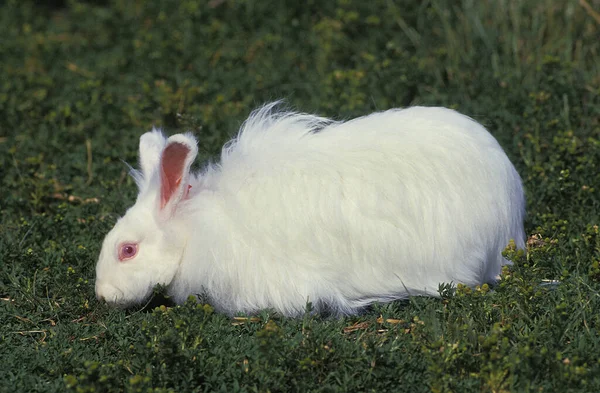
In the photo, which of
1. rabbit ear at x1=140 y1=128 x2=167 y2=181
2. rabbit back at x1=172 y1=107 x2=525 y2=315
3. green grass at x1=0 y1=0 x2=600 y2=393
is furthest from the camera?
rabbit ear at x1=140 y1=128 x2=167 y2=181

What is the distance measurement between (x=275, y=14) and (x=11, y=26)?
2830mm

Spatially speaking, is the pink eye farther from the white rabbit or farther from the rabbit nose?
the rabbit nose

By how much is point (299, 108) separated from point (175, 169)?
2198 mm

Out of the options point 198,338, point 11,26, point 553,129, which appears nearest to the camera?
point 198,338

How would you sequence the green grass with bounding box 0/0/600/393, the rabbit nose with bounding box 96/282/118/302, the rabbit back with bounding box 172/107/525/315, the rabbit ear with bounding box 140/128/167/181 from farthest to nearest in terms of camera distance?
the rabbit ear with bounding box 140/128/167/181, the rabbit nose with bounding box 96/282/118/302, the rabbit back with bounding box 172/107/525/315, the green grass with bounding box 0/0/600/393

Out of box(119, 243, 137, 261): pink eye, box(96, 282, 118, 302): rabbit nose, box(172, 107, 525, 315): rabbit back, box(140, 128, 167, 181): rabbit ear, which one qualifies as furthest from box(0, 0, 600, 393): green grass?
box(140, 128, 167, 181): rabbit ear

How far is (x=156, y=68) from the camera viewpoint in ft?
24.0

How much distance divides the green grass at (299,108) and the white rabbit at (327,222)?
0.16m

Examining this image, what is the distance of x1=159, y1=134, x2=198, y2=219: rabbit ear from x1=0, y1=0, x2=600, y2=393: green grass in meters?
0.60

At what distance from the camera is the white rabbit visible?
408cm

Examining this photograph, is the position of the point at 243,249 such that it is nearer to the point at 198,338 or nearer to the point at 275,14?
the point at 198,338

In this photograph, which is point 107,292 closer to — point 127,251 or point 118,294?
point 118,294

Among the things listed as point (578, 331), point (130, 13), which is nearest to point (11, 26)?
point (130, 13)

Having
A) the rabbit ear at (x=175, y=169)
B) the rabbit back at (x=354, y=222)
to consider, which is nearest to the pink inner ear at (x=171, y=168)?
the rabbit ear at (x=175, y=169)
